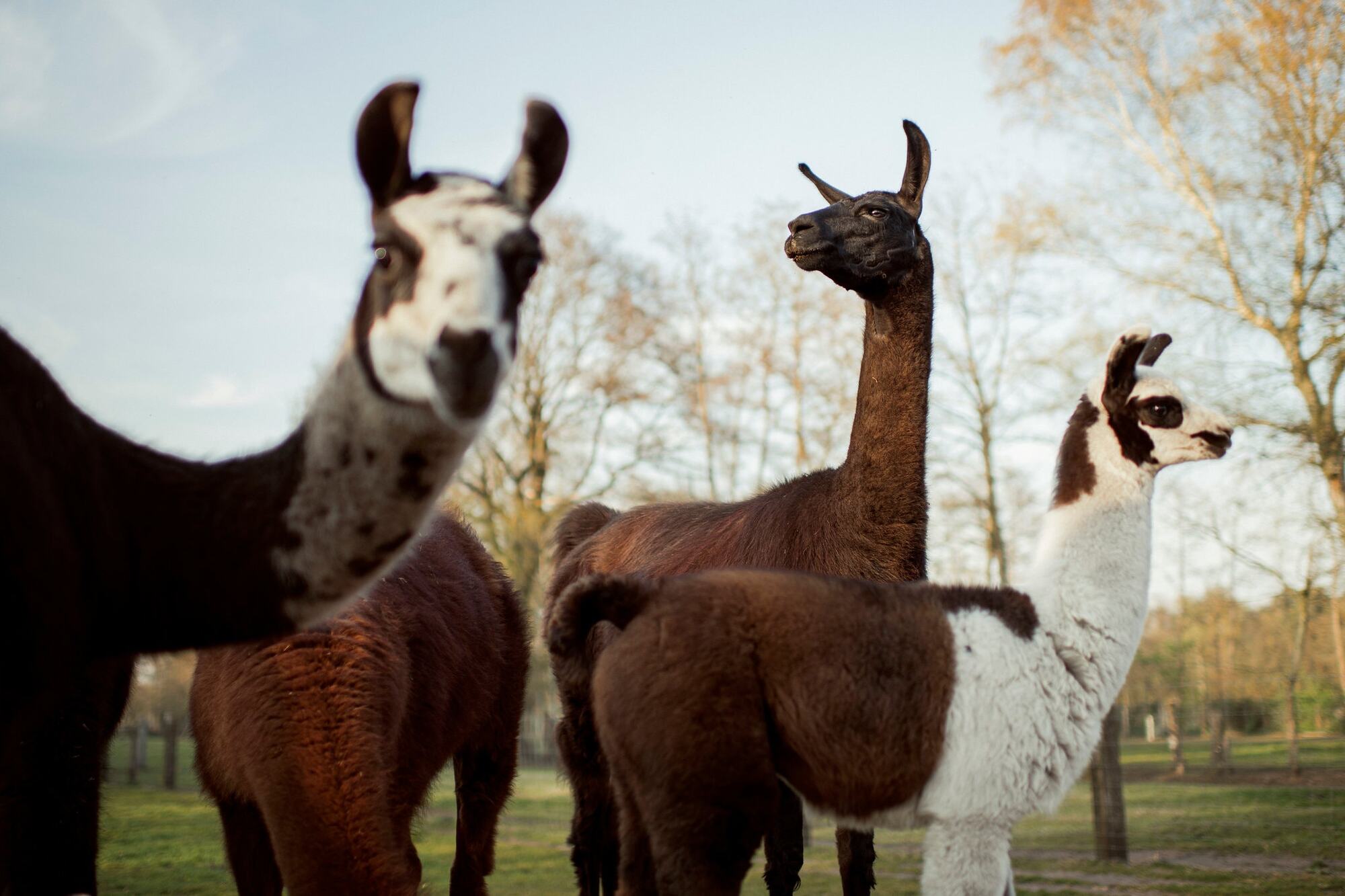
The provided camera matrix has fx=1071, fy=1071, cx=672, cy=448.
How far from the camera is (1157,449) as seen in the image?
4090 millimetres

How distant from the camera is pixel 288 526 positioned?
3.02m

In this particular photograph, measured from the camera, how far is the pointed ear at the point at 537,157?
3195 millimetres

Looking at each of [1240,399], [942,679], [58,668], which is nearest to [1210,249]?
[1240,399]

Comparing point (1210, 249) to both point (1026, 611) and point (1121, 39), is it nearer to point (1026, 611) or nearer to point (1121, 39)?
point (1121, 39)

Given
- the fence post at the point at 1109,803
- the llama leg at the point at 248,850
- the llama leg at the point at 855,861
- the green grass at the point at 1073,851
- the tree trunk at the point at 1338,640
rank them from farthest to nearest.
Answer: the tree trunk at the point at 1338,640 < the fence post at the point at 1109,803 < the green grass at the point at 1073,851 < the llama leg at the point at 248,850 < the llama leg at the point at 855,861

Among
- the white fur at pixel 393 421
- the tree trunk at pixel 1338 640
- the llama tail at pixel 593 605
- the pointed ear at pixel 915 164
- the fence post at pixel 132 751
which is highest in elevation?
the pointed ear at pixel 915 164

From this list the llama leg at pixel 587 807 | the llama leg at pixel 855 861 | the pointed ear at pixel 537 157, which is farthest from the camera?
the llama leg at pixel 587 807

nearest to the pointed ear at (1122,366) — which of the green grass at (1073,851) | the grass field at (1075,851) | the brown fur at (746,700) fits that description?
the brown fur at (746,700)

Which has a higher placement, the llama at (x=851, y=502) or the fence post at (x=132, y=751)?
the llama at (x=851, y=502)

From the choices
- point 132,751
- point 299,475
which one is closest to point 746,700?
point 299,475

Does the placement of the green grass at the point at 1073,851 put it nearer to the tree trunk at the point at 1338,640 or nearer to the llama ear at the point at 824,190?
the tree trunk at the point at 1338,640

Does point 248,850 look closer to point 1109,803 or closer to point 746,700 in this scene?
point 746,700

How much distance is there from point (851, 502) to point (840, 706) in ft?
5.79

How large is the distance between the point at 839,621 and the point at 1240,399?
14108 mm
